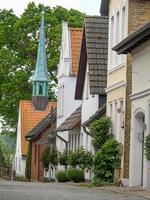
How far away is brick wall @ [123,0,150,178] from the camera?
105 ft

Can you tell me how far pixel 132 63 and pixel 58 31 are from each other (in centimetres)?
3864

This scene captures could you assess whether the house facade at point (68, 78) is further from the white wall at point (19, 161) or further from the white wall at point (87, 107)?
the white wall at point (19, 161)

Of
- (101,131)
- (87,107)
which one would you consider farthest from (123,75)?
(87,107)

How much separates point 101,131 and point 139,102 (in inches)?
203

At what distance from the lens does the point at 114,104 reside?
34688 mm

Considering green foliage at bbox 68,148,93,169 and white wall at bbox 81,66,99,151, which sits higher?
white wall at bbox 81,66,99,151

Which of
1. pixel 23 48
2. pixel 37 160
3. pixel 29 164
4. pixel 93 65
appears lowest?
pixel 29 164

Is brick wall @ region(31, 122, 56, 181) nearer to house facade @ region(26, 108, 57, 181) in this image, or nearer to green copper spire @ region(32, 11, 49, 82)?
house facade @ region(26, 108, 57, 181)

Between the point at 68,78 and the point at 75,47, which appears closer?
the point at 68,78

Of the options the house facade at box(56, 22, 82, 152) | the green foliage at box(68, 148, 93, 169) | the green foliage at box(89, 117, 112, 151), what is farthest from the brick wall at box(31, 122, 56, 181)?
the green foliage at box(89, 117, 112, 151)

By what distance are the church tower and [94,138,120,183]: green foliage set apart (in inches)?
1298

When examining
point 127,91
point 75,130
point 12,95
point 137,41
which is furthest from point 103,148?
point 12,95

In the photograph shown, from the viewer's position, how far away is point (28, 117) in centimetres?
7312

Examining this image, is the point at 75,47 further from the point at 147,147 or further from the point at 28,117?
the point at 147,147
